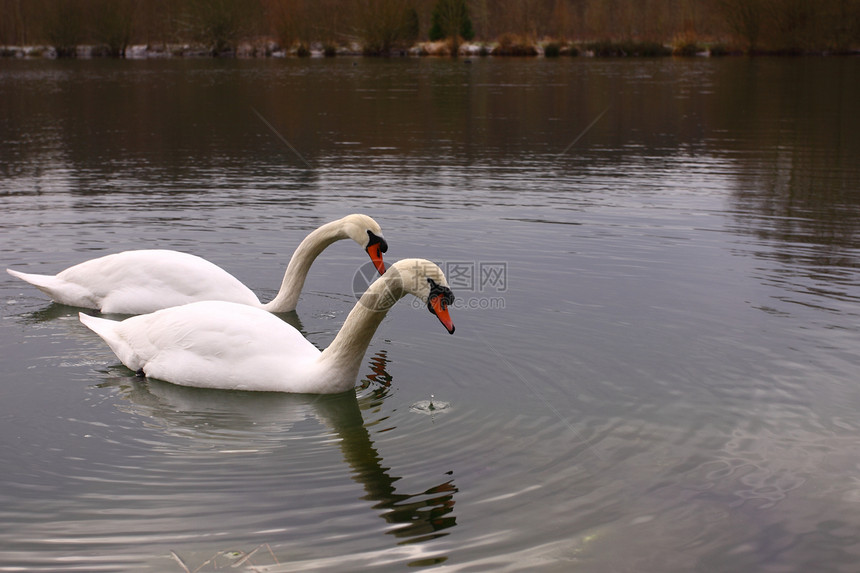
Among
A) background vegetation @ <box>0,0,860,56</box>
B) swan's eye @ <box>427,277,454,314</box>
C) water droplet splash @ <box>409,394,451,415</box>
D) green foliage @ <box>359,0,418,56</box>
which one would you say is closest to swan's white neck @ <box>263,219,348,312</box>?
water droplet splash @ <box>409,394,451,415</box>

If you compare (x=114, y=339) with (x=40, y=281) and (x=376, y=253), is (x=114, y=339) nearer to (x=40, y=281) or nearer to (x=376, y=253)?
(x=40, y=281)

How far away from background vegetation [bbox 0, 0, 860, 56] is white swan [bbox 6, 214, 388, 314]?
67574 mm

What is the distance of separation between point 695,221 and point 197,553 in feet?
34.7

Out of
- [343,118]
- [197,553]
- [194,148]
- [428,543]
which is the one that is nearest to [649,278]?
[428,543]

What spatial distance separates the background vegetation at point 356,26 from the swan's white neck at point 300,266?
67.4 m

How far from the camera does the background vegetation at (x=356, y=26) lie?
69.2m

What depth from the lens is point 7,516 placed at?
5469 millimetres

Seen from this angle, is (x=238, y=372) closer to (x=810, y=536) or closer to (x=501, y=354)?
(x=501, y=354)

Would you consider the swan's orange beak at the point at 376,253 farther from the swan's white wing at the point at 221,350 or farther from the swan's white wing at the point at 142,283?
the swan's white wing at the point at 221,350

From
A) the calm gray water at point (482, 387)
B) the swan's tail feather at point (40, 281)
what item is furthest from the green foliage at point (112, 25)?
the swan's tail feather at point (40, 281)

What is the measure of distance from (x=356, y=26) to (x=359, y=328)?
79.8 metres

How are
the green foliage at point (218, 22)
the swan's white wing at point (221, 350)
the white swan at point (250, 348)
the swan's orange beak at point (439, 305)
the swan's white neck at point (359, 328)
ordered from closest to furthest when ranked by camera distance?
the swan's orange beak at point (439, 305), the swan's white neck at point (359, 328), the white swan at point (250, 348), the swan's white wing at point (221, 350), the green foliage at point (218, 22)

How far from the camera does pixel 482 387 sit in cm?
759

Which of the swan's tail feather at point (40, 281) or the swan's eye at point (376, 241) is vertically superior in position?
the swan's eye at point (376, 241)
